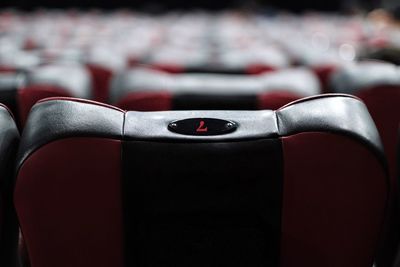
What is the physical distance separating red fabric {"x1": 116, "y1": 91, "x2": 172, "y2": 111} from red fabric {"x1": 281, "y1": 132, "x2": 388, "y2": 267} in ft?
1.06

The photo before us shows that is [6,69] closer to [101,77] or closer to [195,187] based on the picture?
[101,77]

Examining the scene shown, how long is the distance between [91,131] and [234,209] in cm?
18

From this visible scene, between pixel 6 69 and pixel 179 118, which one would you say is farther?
pixel 6 69

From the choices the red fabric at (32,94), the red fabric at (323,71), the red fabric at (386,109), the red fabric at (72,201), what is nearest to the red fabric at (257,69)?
the red fabric at (323,71)

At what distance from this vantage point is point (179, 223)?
61 centimetres

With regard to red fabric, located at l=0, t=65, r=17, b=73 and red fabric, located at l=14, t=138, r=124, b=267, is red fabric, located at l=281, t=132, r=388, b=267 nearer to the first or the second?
red fabric, located at l=14, t=138, r=124, b=267

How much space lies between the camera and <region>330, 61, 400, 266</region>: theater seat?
937 mm

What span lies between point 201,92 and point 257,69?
44 cm

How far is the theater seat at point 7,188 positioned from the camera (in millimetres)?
633

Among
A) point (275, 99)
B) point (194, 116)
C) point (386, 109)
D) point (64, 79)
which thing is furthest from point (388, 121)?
point (64, 79)

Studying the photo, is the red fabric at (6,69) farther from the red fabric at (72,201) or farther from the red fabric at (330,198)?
the red fabric at (330,198)

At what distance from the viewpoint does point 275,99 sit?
34.3 inches

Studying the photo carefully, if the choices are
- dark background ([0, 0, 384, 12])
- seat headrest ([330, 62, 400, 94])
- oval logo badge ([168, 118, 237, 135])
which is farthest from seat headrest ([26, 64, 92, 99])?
dark background ([0, 0, 384, 12])

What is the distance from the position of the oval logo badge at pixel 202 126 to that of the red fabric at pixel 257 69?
2.16 ft
